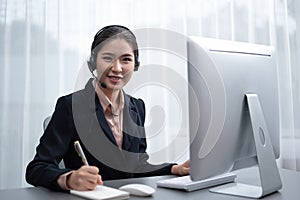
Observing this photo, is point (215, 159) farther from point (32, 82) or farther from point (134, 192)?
point (32, 82)

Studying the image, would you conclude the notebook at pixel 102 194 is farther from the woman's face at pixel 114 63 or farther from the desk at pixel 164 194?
the woman's face at pixel 114 63

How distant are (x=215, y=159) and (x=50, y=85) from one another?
4.43ft

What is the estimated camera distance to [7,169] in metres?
1.96

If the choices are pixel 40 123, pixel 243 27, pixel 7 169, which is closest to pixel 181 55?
pixel 243 27

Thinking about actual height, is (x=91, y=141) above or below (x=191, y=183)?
above

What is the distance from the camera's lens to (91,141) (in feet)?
4.32

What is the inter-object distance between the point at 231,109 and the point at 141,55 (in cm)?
125

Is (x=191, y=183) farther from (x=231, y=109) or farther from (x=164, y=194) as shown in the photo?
(x=231, y=109)

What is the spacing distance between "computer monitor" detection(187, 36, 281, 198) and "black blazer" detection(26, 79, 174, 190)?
382 millimetres

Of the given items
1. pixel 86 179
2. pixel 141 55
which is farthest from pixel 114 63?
pixel 141 55

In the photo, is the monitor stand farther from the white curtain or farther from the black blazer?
the white curtain

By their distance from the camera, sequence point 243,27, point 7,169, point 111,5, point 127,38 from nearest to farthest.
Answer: point 127,38
point 7,169
point 111,5
point 243,27

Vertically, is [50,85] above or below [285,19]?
below

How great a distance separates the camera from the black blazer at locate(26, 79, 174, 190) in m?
1.22
